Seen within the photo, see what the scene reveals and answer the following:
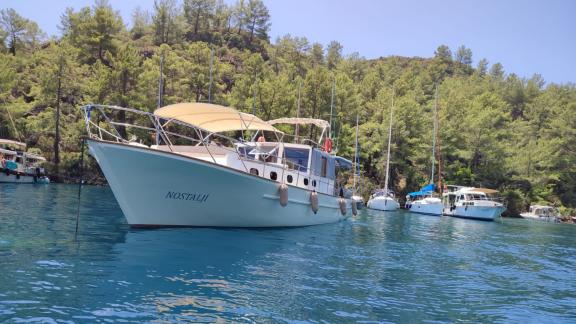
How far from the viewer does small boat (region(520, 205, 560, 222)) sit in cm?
4947

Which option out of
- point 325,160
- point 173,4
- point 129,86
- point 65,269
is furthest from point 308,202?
point 173,4

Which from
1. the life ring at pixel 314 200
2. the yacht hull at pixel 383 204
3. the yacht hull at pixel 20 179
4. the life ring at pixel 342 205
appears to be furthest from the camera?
the yacht hull at pixel 383 204

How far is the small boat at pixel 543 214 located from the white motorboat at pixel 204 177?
4054 cm

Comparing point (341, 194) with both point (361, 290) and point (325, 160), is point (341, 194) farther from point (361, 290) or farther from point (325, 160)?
point (361, 290)

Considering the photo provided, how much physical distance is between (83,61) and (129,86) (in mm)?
16195

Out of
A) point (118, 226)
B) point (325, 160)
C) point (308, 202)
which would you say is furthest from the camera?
point (325, 160)

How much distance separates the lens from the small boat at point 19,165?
121ft

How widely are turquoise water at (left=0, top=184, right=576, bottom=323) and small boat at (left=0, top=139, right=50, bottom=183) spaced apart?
24006mm

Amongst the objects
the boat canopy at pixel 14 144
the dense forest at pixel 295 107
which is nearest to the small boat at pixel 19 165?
the boat canopy at pixel 14 144

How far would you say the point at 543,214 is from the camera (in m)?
50.0

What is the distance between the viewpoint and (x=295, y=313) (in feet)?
24.2

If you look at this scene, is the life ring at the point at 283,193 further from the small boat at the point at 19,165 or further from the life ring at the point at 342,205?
the small boat at the point at 19,165

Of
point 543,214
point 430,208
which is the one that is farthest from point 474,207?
point 543,214

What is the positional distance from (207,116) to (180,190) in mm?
3432
